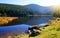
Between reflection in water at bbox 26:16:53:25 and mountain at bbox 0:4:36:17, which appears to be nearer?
mountain at bbox 0:4:36:17

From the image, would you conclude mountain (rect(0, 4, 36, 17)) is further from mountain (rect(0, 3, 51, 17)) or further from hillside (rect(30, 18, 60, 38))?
hillside (rect(30, 18, 60, 38))

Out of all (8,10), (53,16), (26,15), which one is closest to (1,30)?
(8,10)

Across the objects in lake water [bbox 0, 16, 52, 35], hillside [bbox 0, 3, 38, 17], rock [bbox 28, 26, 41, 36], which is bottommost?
rock [bbox 28, 26, 41, 36]

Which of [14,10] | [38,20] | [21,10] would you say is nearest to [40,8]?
[38,20]

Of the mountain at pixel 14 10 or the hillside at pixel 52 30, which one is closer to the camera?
the mountain at pixel 14 10

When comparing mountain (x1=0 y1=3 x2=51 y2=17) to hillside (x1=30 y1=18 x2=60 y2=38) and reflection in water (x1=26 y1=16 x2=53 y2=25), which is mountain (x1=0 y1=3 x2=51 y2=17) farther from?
hillside (x1=30 y1=18 x2=60 y2=38)

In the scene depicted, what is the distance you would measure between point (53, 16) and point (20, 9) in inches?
22.9

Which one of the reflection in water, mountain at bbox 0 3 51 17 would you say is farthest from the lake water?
mountain at bbox 0 3 51 17

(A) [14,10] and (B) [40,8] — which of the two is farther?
(B) [40,8]

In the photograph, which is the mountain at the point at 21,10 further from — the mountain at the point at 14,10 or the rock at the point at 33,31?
the rock at the point at 33,31

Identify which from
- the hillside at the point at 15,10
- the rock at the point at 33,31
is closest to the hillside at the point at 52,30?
the rock at the point at 33,31

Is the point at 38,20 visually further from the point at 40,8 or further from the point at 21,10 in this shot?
the point at 21,10

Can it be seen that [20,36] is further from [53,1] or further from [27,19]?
[53,1]

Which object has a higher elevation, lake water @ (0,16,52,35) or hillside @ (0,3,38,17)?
hillside @ (0,3,38,17)
